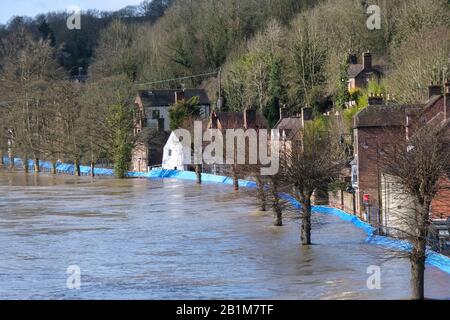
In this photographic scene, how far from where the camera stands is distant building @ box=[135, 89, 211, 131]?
302 ft

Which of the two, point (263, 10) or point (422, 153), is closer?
point (422, 153)

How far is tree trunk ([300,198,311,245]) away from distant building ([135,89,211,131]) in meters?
53.9

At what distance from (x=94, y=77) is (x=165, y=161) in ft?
75.3

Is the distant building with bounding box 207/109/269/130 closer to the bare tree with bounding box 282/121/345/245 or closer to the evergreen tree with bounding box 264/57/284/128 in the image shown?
the evergreen tree with bounding box 264/57/284/128

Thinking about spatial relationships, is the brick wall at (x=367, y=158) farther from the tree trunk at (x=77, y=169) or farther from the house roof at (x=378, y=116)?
the tree trunk at (x=77, y=169)

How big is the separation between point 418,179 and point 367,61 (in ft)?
155

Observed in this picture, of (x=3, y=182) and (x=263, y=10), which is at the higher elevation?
(x=263, y=10)

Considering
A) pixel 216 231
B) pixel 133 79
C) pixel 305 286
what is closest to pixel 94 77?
pixel 133 79

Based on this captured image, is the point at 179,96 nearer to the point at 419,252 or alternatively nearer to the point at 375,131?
the point at 375,131

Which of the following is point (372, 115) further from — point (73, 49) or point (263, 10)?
point (73, 49)

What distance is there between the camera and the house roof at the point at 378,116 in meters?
45.2

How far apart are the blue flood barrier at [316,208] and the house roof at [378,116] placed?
4.16 metres

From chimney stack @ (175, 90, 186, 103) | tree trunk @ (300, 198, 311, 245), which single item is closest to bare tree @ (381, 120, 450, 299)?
tree trunk @ (300, 198, 311, 245)
